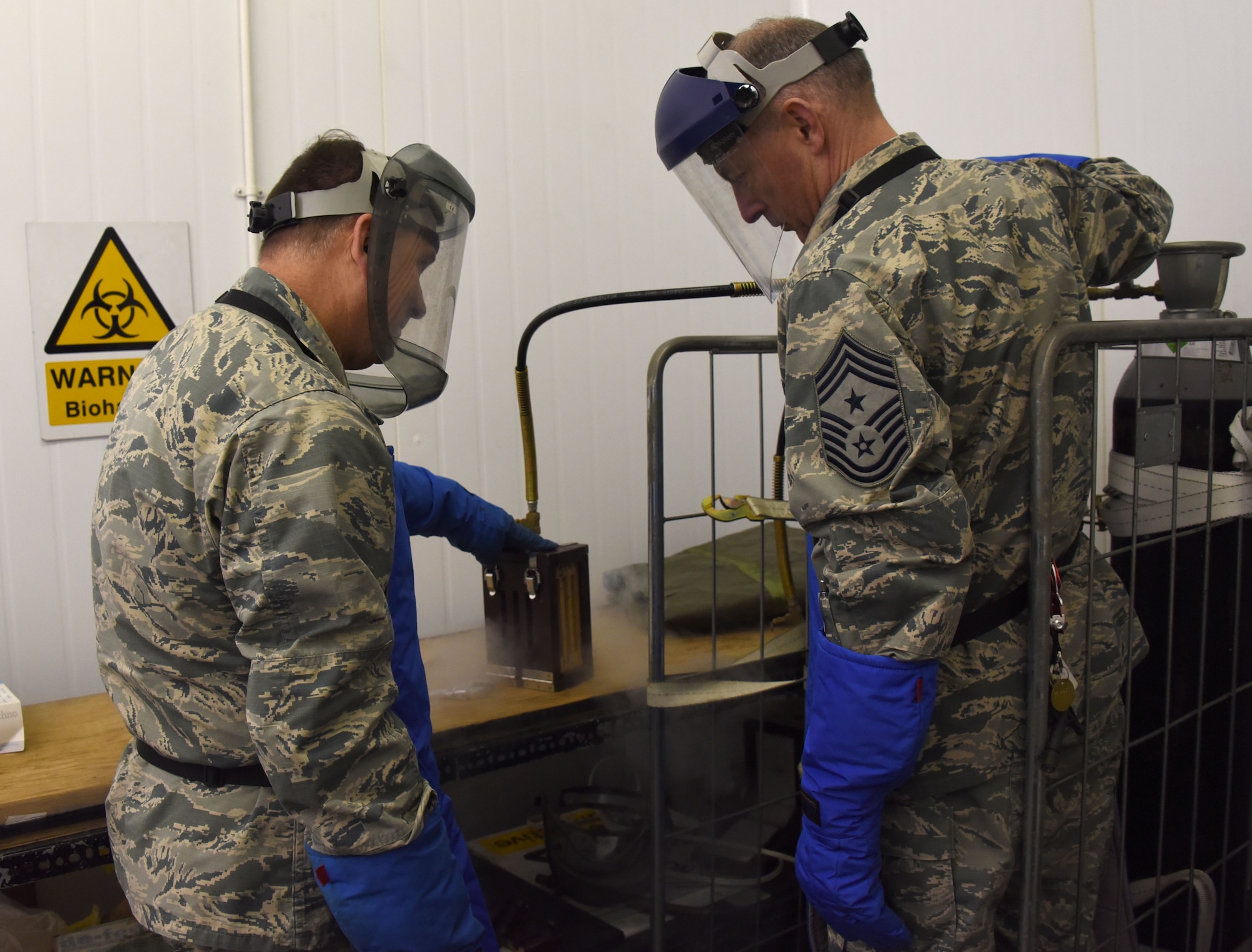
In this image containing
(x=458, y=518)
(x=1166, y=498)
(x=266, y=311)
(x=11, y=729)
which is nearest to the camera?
(x=266, y=311)

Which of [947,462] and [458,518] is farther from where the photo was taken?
[458,518]

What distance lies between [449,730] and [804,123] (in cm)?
116

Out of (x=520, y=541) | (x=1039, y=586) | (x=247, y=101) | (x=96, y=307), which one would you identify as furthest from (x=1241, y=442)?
(x=96, y=307)

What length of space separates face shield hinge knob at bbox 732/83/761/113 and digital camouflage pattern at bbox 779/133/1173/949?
16 cm

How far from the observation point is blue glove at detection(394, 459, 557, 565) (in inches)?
72.1

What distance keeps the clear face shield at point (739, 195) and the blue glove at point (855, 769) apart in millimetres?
536

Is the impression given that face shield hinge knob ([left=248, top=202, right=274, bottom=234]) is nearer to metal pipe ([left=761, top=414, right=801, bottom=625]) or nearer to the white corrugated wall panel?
metal pipe ([left=761, top=414, right=801, bottom=625])

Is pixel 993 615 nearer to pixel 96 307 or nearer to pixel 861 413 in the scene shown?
pixel 861 413

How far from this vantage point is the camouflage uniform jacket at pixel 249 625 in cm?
89

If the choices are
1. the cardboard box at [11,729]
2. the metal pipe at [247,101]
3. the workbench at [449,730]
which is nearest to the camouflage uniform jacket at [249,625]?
the workbench at [449,730]

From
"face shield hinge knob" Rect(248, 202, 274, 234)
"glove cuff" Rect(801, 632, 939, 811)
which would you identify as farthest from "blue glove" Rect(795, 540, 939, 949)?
A: "face shield hinge knob" Rect(248, 202, 274, 234)

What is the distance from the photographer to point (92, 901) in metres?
1.99

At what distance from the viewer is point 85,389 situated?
203cm

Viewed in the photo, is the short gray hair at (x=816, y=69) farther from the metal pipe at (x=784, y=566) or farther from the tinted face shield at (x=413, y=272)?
the metal pipe at (x=784, y=566)
